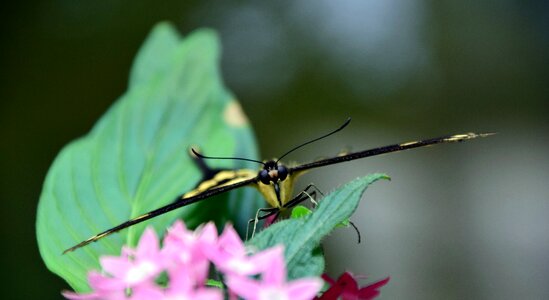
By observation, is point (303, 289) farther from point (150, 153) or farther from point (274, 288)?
point (150, 153)

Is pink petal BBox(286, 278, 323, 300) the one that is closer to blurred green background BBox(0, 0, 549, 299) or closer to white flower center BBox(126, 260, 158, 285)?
white flower center BBox(126, 260, 158, 285)

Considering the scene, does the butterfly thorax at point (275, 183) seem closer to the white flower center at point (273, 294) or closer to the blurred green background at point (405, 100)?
the white flower center at point (273, 294)

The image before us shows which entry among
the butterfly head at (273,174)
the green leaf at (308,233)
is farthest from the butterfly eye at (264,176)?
the green leaf at (308,233)

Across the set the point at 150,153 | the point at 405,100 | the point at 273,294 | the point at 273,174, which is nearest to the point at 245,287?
the point at 273,294

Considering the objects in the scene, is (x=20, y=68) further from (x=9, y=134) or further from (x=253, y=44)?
(x=253, y=44)

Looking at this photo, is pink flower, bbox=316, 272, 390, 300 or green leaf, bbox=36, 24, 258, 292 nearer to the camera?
pink flower, bbox=316, 272, 390, 300

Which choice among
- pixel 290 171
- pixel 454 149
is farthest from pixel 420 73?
pixel 290 171

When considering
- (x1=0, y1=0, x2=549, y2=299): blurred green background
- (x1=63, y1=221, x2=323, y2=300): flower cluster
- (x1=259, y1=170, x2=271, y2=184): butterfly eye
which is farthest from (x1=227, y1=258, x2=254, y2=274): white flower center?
(x1=0, y1=0, x2=549, y2=299): blurred green background
